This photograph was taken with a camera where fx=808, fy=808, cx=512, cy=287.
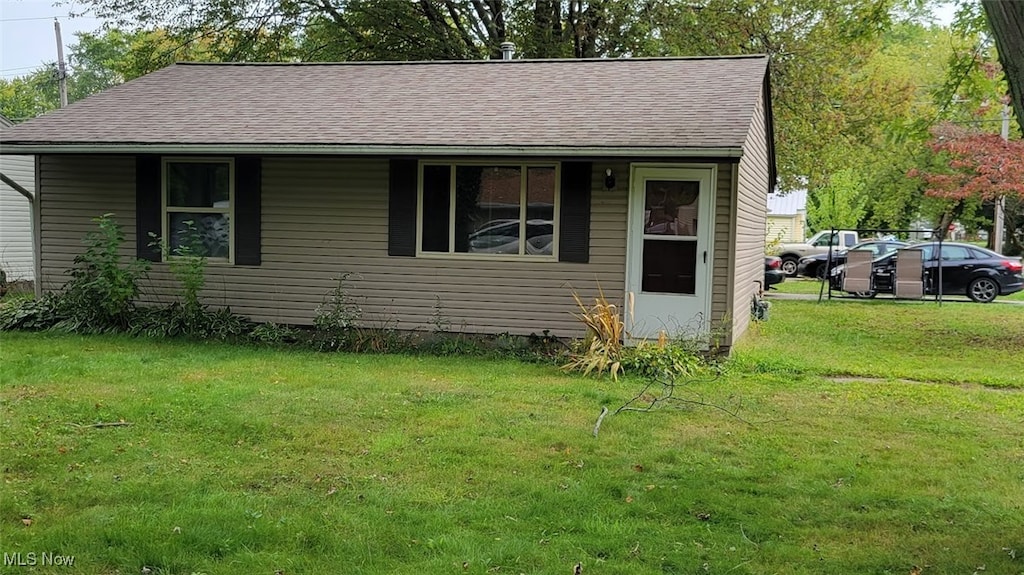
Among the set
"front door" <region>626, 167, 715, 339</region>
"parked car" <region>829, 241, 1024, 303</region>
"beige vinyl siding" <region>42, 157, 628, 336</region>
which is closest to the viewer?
"front door" <region>626, 167, 715, 339</region>

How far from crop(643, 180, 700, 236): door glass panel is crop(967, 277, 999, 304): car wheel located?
10.5m

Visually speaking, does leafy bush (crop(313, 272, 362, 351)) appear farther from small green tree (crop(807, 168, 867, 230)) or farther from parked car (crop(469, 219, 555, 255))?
small green tree (crop(807, 168, 867, 230))

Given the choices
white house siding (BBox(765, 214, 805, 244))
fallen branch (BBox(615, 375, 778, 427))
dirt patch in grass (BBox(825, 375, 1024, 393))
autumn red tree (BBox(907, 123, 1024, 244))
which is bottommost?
fallen branch (BBox(615, 375, 778, 427))

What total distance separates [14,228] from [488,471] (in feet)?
49.6

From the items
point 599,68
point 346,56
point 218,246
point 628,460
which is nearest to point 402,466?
point 628,460

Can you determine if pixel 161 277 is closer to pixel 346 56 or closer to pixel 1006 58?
pixel 1006 58

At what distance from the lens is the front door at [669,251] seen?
27.4 ft

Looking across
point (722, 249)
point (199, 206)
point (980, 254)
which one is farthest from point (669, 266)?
point (980, 254)

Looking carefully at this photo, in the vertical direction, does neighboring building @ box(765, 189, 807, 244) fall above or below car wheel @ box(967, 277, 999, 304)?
above

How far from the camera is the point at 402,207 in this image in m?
8.98

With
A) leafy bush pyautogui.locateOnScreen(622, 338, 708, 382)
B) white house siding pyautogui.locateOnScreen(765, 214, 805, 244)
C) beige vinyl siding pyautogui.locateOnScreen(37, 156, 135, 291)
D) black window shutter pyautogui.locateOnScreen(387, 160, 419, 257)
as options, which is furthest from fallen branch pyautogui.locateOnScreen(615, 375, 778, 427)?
white house siding pyautogui.locateOnScreen(765, 214, 805, 244)

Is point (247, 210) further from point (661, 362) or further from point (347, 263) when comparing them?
point (661, 362)

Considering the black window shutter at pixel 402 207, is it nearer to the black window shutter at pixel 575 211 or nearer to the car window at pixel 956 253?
the black window shutter at pixel 575 211

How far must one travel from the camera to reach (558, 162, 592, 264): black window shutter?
28.0 feet
